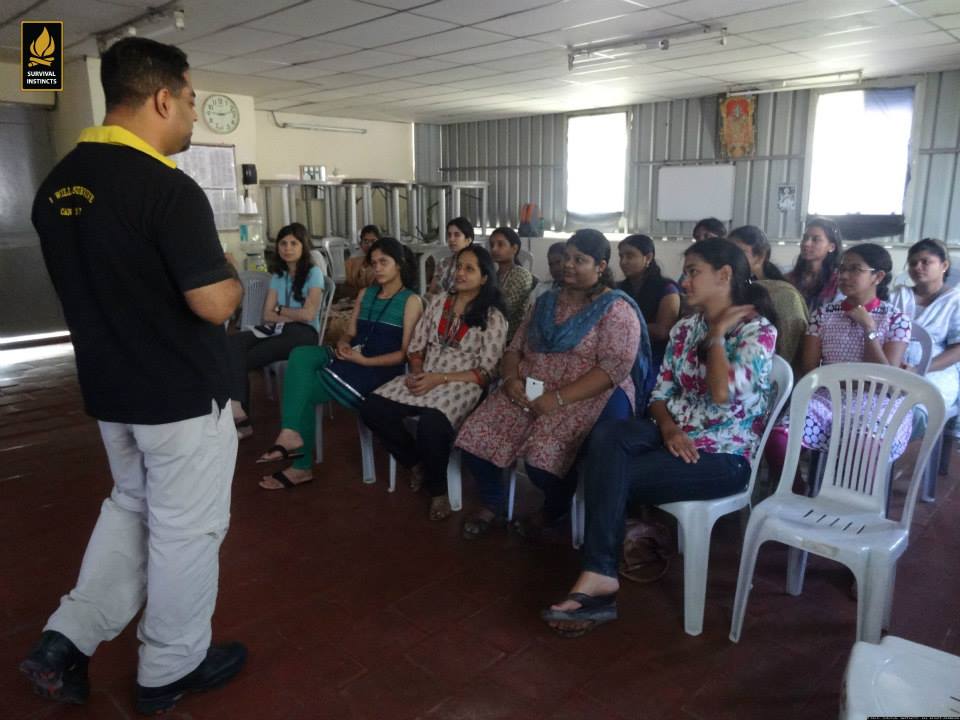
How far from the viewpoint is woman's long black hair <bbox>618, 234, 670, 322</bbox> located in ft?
11.4

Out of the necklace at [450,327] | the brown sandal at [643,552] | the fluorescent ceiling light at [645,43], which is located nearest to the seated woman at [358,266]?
the necklace at [450,327]

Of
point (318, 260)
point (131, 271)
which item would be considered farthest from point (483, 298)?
point (318, 260)

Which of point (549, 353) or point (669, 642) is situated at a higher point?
point (549, 353)

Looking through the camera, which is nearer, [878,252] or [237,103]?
[878,252]

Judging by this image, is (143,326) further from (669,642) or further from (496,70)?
(496,70)

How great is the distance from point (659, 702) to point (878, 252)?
1834 millimetres

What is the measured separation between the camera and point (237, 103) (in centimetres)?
717

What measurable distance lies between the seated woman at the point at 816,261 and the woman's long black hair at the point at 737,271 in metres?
1.36

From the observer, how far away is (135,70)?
1503 millimetres

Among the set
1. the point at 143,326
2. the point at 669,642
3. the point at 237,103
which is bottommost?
the point at 669,642

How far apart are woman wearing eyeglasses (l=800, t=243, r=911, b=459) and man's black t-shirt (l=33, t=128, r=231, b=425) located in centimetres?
204

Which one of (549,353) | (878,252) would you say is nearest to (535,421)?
(549,353)

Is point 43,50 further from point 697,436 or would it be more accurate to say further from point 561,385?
point 697,436

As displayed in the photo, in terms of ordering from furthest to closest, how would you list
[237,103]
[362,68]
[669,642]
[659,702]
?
[237,103]
[362,68]
[669,642]
[659,702]
